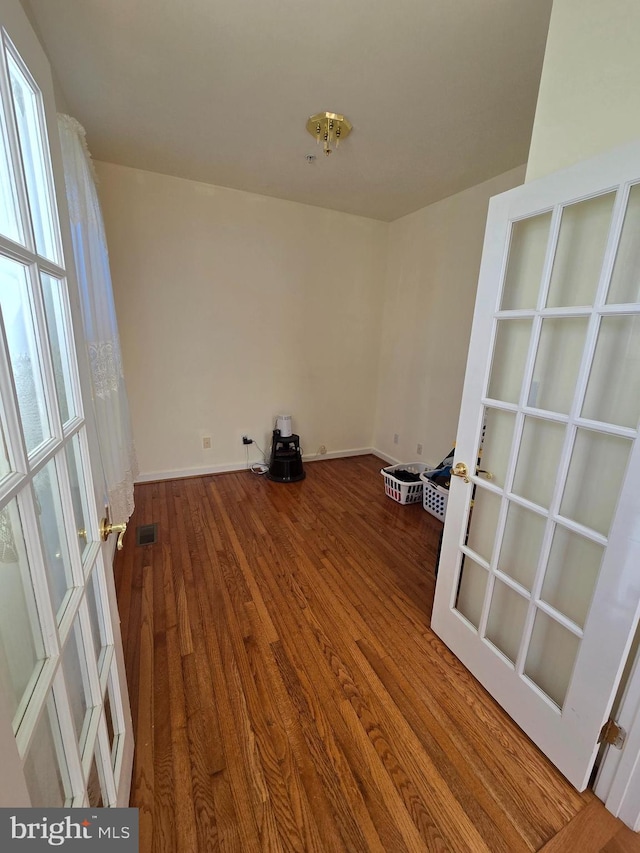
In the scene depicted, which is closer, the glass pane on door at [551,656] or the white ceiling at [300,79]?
the glass pane on door at [551,656]

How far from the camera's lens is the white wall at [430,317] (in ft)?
8.97

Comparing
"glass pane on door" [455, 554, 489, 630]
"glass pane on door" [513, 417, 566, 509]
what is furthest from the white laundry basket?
"glass pane on door" [513, 417, 566, 509]

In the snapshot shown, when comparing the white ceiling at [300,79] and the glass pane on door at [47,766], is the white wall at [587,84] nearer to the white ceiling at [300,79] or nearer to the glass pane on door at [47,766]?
the white ceiling at [300,79]

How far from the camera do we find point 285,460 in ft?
10.9

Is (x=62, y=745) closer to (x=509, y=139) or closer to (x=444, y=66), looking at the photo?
(x=444, y=66)

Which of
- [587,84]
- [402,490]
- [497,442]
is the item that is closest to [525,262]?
[587,84]

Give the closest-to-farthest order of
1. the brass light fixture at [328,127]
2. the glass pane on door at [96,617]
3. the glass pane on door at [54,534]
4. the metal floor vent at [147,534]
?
the glass pane on door at [54,534], the glass pane on door at [96,617], the brass light fixture at [328,127], the metal floor vent at [147,534]

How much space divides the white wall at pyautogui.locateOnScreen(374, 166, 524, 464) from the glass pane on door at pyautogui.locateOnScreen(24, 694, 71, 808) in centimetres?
289

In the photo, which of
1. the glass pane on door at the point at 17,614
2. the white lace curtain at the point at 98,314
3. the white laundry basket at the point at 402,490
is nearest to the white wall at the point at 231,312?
the white lace curtain at the point at 98,314

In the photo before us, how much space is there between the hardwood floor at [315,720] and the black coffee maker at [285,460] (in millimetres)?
1077

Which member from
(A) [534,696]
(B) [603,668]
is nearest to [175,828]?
(A) [534,696]

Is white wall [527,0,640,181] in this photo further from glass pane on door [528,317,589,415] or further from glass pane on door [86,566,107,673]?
glass pane on door [86,566,107,673]

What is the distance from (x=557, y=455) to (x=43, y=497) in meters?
1.43

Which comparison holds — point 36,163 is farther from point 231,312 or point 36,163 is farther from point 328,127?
point 231,312
